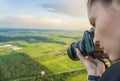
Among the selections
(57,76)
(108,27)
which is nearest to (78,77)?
(57,76)

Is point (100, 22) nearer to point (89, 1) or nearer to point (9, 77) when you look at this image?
point (89, 1)

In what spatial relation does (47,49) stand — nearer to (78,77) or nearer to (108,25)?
(78,77)

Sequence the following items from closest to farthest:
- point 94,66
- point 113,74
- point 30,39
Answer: point 113,74
point 94,66
point 30,39

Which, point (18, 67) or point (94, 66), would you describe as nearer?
point (94, 66)

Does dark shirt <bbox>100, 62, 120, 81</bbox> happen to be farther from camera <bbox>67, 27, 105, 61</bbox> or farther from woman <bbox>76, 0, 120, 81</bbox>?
camera <bbox>67, 27, 105, 61</bbox>

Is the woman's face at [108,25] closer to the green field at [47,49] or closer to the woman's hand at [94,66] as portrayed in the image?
the woman's hand at [94,66]

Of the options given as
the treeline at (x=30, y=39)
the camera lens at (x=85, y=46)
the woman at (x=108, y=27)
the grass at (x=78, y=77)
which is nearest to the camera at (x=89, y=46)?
the camera lens at (x=85, y=46)
